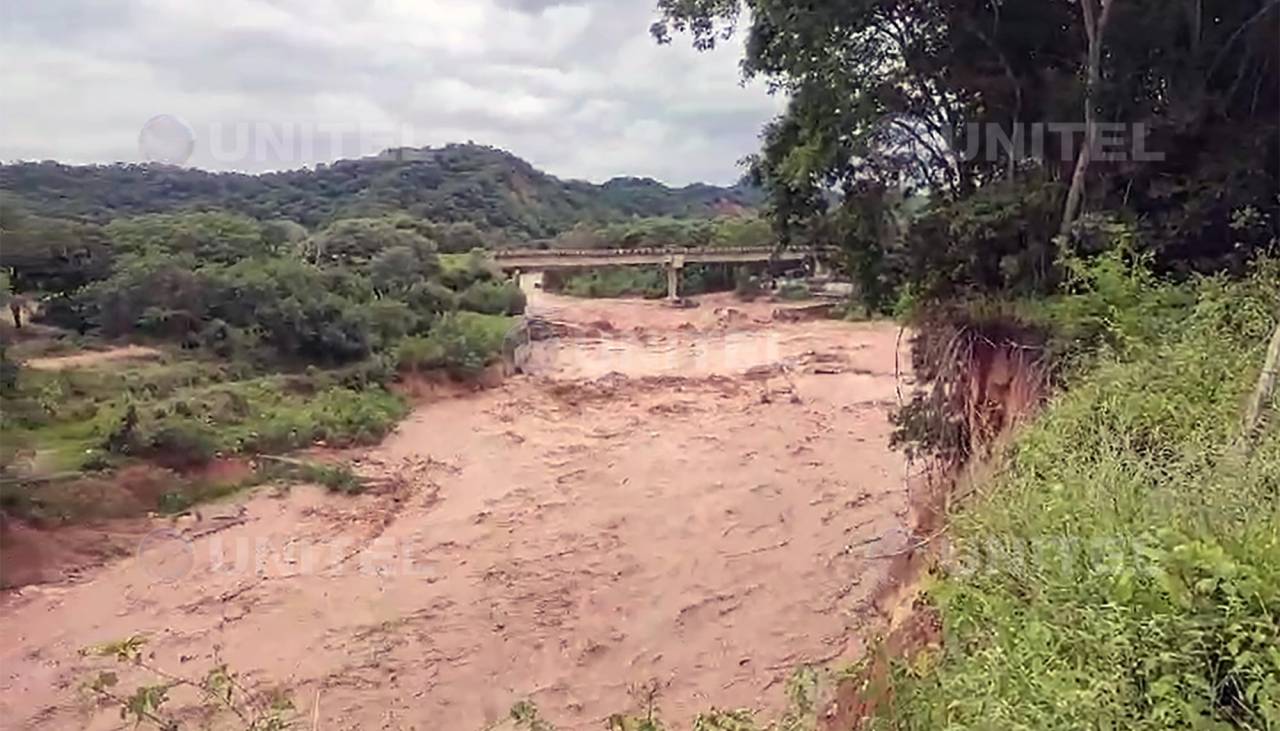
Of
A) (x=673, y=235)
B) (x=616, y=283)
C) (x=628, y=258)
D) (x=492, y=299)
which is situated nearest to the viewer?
(x=492, y=299)

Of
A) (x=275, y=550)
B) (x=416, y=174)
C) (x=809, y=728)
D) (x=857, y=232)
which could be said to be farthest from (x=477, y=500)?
(x=416, y=174)

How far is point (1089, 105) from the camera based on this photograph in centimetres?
706

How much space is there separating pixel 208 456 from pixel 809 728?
12.8m

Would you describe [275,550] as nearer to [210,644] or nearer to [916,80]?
[210,644]

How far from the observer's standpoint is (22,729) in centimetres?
871

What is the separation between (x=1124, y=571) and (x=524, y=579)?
9.45m

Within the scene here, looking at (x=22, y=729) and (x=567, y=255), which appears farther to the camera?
(x=567, y=255)

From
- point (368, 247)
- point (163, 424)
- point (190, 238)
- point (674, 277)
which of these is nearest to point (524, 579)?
point (163, 424)

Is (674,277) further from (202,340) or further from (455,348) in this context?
(202,340)

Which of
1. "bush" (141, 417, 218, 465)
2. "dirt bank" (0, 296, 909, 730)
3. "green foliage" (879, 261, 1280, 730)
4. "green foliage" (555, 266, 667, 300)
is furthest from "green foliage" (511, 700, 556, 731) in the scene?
"green foliage" (555, 266, 667, 300)

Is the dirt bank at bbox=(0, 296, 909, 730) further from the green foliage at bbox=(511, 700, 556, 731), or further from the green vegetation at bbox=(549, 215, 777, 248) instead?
the green vegetation at bbox=(549, 215, 777, 248)

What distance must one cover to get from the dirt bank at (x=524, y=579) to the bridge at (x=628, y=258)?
1826 cm

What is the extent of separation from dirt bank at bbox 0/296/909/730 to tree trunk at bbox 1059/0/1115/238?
339cm

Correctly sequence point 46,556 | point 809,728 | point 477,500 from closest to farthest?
1. point 809,728
2. point 46,556
3. point 477,500
